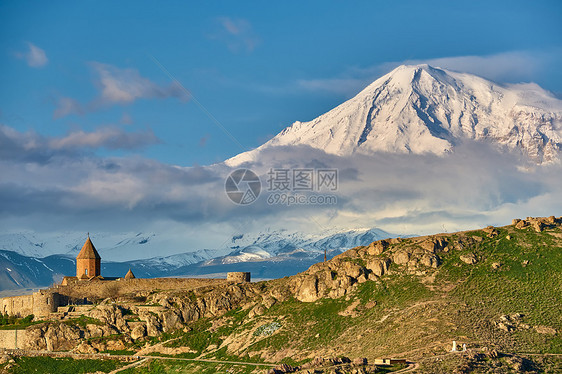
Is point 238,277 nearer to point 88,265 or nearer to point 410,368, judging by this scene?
point 88,265

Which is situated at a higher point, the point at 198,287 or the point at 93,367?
the point at 198,287

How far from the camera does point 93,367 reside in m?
117

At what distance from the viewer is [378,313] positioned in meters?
109

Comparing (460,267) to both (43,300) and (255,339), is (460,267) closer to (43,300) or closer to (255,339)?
(255,339)

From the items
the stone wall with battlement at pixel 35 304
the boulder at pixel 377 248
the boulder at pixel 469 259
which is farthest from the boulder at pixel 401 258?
the stone wall with battlement at pixel 35 304

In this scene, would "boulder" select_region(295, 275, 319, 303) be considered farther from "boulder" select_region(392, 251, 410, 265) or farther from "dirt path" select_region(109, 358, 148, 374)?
"dirt path" select_region(109, 358, 148, 374)

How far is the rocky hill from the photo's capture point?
318ft

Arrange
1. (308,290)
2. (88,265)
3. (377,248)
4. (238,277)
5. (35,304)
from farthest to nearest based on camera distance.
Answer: (88,265) < (35,304) < (238,277) < (377,248) < (308,290)

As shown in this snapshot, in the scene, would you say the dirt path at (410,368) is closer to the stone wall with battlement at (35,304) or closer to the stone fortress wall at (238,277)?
the stone fortress wall at (238,277)

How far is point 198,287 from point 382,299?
2968 cm

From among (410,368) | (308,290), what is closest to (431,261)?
(308,290)

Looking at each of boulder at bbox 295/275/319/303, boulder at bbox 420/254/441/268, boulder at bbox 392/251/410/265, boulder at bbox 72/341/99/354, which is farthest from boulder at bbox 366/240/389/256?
boulder at bbox 72/341/99/354

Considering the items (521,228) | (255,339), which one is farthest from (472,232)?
(255,339)

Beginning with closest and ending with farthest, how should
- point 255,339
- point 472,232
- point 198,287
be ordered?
point 255,339
point 472,232
point 198,287
